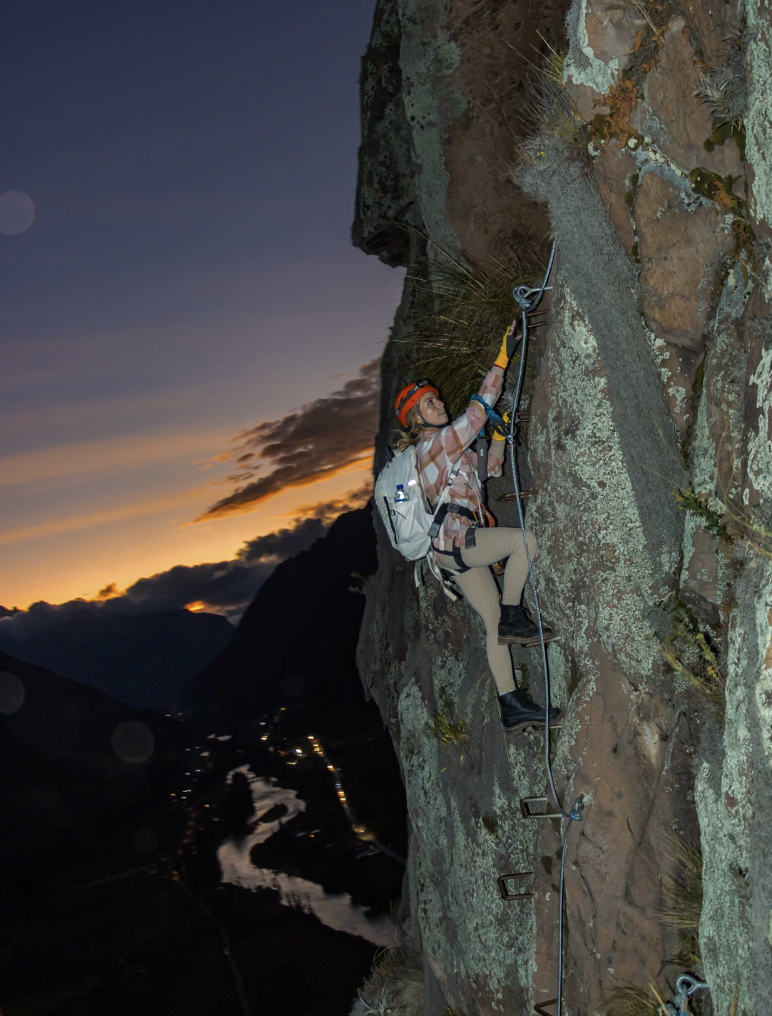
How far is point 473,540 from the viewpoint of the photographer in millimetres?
5922

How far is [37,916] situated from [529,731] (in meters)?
56.3

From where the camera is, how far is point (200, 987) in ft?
122

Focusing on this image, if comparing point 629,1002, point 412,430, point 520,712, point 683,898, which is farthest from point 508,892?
point 412,430

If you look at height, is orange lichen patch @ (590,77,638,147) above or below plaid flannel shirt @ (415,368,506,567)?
above

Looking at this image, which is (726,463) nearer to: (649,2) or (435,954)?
(649,2)

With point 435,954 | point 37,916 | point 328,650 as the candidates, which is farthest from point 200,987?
point 328,650

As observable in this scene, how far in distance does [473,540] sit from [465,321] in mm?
2345

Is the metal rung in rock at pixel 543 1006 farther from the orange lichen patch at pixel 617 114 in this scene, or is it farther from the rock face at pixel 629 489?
the orange lichen patch at pixel 617 114

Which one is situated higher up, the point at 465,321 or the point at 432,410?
the point at 465,321

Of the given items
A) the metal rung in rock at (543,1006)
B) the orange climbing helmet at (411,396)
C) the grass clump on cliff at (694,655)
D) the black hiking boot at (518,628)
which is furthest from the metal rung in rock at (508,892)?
the orange climbing helmet at (411,396)

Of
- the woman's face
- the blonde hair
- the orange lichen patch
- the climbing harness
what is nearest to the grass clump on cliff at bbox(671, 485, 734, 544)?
the woman's face

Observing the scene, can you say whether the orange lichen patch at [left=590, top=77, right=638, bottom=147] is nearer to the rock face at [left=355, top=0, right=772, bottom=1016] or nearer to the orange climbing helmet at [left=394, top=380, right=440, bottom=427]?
the rock face at [left=355, top=0, right=772, bottom=1016]

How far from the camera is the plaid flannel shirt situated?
18.4ft

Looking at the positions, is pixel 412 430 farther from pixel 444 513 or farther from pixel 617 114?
pixel 617 114
